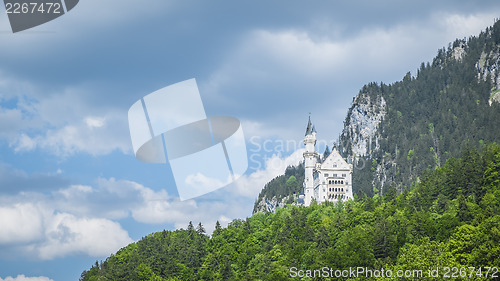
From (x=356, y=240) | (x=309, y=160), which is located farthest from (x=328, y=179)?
(x=356, y=240)

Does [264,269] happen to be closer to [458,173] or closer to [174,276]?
[174,276]

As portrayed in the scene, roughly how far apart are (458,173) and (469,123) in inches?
3796

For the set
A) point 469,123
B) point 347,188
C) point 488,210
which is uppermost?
point 469,123

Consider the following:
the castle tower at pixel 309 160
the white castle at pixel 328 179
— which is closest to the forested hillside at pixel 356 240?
the white castle at pixel 328 179

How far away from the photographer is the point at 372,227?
7938 cm

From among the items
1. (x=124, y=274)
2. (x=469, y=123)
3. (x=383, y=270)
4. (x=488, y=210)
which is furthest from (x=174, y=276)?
(x=469, y=123)

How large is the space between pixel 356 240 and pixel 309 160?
2462 inches

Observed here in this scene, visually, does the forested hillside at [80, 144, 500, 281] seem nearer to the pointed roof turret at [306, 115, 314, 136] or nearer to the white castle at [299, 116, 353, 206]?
the white castle at [299, 116, 353, 206]

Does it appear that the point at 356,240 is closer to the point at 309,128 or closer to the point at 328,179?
the point at 328,179

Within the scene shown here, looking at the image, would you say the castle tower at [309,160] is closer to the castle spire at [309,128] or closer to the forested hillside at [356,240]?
the castle spire at [309,128]

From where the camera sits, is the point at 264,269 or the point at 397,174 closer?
the point at 264,269

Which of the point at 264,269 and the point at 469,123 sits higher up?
the point at 469,123

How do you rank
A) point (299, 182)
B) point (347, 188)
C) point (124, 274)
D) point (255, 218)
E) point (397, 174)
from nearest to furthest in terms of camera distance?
point (124, 274) → point (255, 218) → point (347, 188) → point (397, 174) → point (299, 182)

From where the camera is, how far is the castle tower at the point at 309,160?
134 metres
